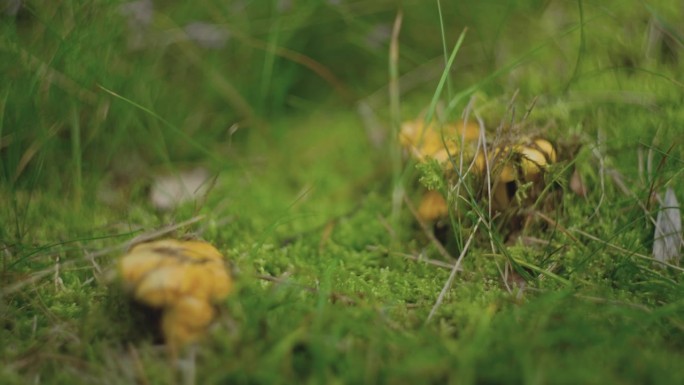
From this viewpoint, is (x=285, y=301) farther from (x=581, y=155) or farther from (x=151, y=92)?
(x=151, y=92)

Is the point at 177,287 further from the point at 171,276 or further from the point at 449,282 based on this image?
the point at 449,282

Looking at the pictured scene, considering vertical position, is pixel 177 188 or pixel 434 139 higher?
pixel 434 139

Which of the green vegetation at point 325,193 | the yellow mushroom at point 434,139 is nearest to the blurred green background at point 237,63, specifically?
Answer: the green vegetation at point 325,193

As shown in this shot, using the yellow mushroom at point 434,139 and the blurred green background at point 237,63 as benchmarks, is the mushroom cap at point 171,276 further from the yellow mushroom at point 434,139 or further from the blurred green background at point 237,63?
the yellow mushroom at point 434,139

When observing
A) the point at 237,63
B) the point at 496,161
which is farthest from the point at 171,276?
the point at 237,63

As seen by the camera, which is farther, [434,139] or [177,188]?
[177,188]

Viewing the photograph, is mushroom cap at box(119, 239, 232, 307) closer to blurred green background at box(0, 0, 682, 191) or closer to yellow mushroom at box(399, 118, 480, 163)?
blurred green background at box(0, 0, 682, 191)

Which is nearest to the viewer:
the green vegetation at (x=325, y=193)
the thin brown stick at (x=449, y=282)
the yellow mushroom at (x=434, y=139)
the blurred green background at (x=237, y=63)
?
the green vegetation at (x=325, y=193)
